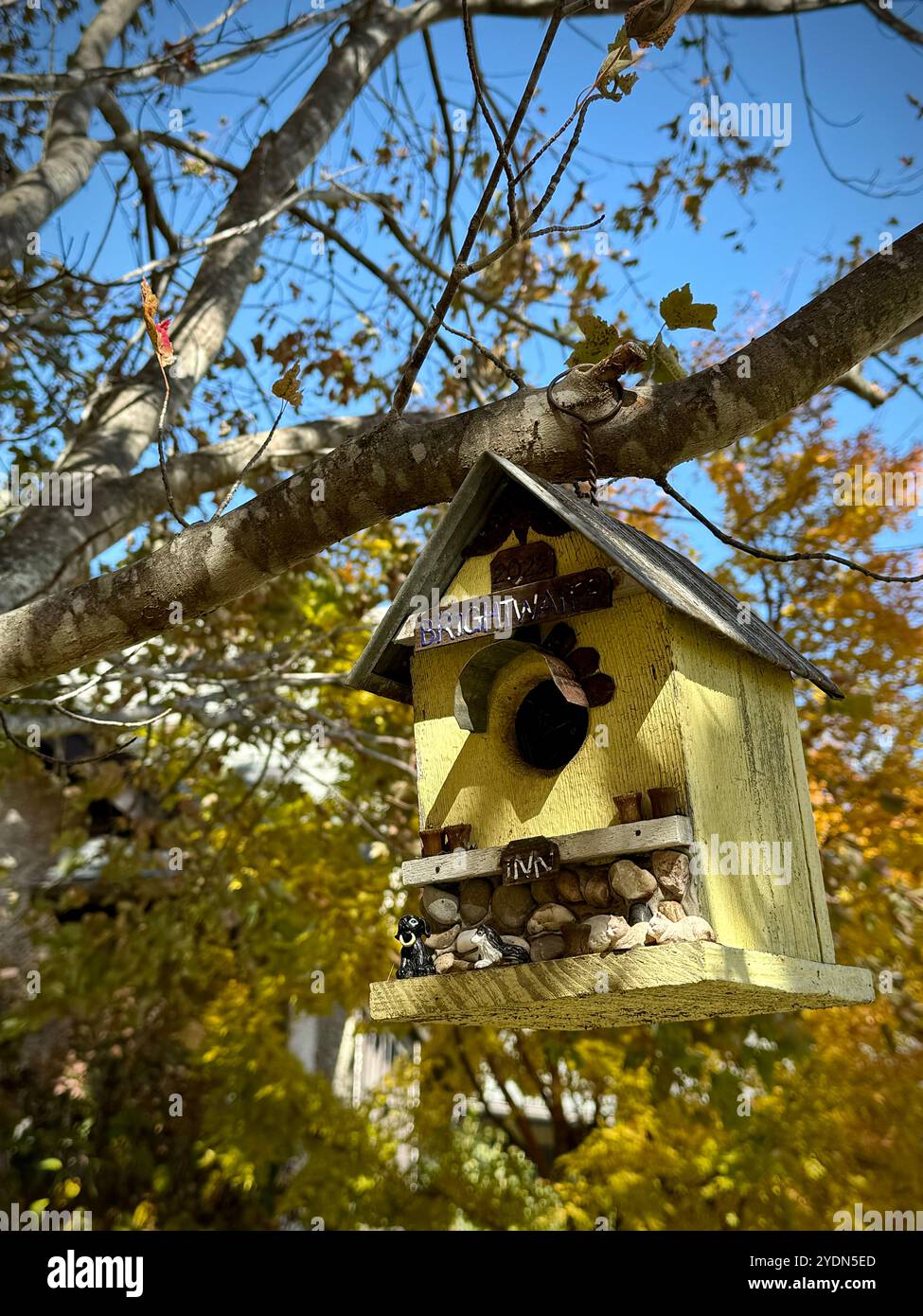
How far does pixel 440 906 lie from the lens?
2.56 metres

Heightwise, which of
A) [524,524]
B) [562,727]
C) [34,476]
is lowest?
[562,727]

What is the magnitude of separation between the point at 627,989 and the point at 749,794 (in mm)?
678

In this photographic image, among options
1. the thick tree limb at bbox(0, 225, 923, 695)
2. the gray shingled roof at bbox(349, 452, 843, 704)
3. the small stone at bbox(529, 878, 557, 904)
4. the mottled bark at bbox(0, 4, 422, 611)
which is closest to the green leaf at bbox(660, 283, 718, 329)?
the thick tree limb at bbox(0, 225, 923, 695)

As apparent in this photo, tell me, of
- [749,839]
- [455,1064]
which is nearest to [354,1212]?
[455,1064]

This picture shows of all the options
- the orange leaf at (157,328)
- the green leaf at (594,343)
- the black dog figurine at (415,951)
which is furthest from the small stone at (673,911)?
the orange leaf at (157,328)

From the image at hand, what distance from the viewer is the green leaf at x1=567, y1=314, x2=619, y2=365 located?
7.20 feet

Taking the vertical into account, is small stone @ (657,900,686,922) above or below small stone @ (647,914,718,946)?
above

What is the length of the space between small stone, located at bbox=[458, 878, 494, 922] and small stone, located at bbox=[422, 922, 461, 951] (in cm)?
3

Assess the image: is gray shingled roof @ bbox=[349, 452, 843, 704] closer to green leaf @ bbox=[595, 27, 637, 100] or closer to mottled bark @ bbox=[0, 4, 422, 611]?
green leaf @ bbox=[595, 27, 637, 100]

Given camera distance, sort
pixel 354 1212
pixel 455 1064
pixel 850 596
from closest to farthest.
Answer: pixel 850 596, pixel 354 1212, pixel 455 1064

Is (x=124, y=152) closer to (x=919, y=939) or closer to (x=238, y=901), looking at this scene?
(x=238, y=901)

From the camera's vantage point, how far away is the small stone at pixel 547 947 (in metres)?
2.37
